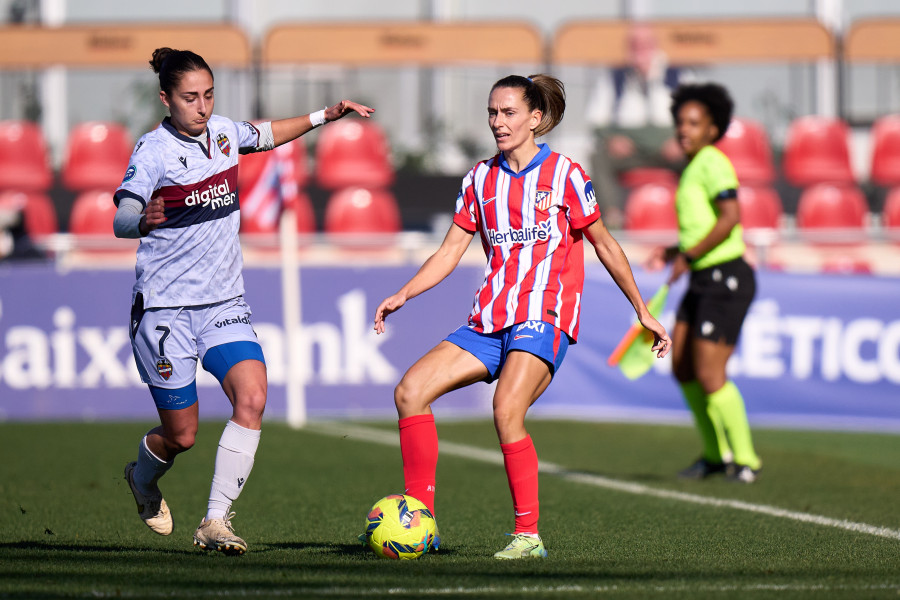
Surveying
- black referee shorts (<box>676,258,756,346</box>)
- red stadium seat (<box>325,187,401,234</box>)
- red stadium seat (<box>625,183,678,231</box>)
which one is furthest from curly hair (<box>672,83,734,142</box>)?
red stadium seat (<box>325,187,401,234</box>)

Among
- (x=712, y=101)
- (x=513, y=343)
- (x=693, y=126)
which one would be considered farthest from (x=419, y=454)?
(x=712, y=101)

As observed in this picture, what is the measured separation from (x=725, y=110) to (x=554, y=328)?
3.70 m

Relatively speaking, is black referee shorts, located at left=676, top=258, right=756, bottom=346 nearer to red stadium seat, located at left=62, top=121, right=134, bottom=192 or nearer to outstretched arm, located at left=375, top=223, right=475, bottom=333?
outstretched arm, located at left=375, top=223, right=475, bottom=333

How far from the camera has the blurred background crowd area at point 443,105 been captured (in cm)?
1614

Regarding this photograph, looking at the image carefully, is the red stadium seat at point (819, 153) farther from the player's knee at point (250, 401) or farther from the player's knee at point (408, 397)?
the player's knee at point (250, 401)

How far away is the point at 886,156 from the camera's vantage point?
1711 centimetres

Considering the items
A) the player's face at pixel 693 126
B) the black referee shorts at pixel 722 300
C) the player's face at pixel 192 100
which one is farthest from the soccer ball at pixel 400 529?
the player's face at pixel 693 126

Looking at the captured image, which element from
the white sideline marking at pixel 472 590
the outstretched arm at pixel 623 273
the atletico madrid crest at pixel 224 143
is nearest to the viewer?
the white sideline marking at pixel 472 590

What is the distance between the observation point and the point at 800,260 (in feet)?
43.3

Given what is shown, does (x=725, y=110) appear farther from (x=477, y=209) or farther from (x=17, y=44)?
(x=17, y=44)

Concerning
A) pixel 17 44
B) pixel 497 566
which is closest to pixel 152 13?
pixel 17 44

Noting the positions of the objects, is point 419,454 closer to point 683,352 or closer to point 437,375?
point 437,375

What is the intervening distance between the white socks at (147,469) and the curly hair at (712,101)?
429 cm

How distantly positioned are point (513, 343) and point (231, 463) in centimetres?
127
